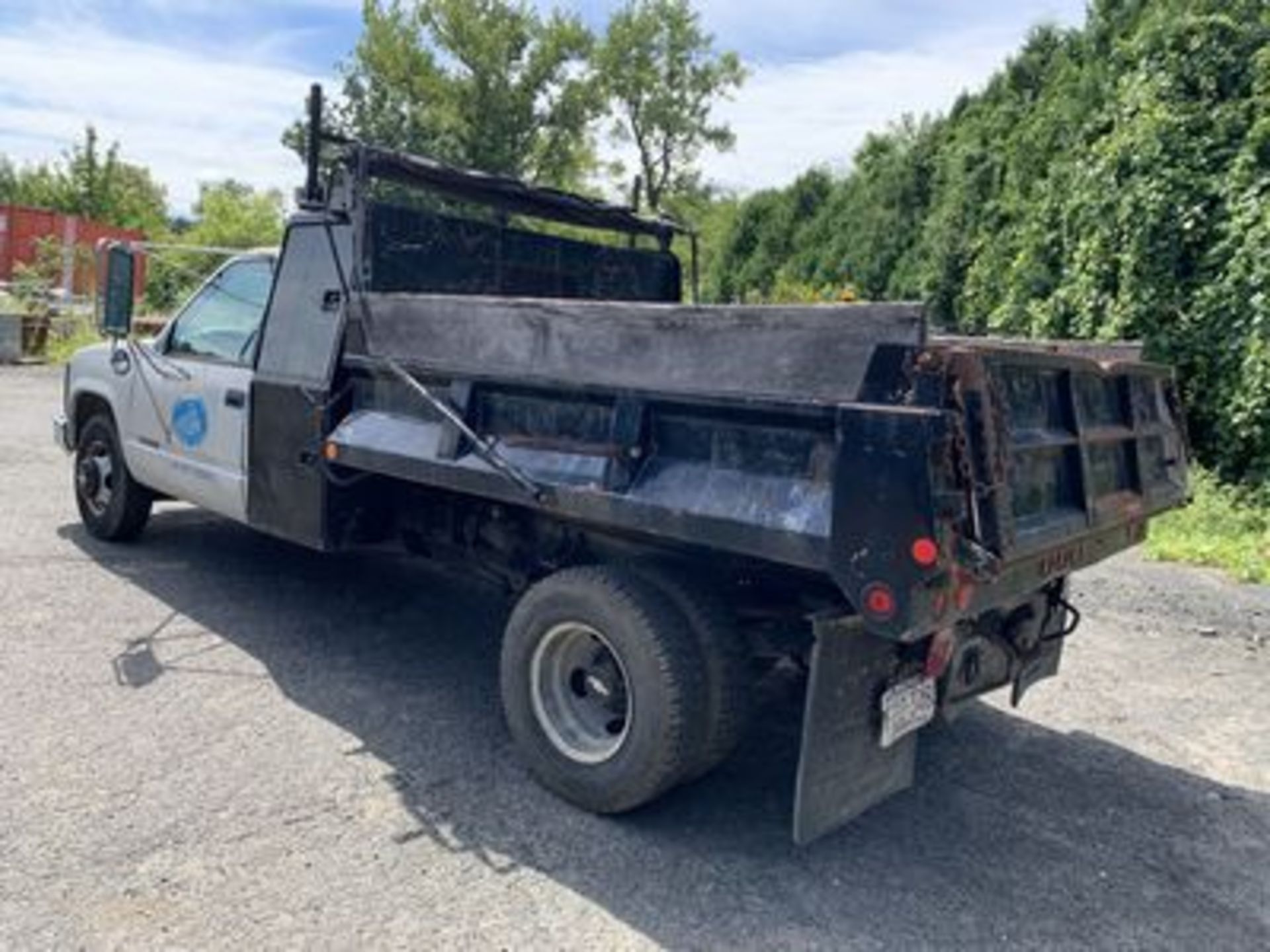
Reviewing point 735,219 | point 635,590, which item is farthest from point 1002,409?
point 735,219

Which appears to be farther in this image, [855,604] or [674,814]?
[674,814]

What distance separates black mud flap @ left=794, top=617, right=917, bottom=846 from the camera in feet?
10.3

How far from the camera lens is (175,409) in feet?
19.3

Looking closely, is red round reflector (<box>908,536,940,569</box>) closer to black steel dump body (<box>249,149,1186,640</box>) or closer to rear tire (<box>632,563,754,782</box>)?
black steel dump body (<box>249,149,1186,640</box>)

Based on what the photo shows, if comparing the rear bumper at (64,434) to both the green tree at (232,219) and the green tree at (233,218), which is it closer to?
the green tree at (232,219)

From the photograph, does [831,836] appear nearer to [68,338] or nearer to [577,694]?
[577,694]

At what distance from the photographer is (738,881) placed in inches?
132

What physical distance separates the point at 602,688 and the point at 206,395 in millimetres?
3045

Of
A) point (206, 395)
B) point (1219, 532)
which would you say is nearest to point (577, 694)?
point (206, 395)

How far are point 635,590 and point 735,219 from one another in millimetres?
21300

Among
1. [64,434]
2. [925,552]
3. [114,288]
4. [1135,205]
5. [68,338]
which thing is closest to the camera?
[925,552]

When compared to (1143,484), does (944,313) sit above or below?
above

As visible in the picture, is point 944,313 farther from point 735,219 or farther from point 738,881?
point 738,881

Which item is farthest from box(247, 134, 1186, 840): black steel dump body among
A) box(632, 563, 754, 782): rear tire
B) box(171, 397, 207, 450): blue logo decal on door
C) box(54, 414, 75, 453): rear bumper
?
box(54, 414, 75, 453): rear bumper
